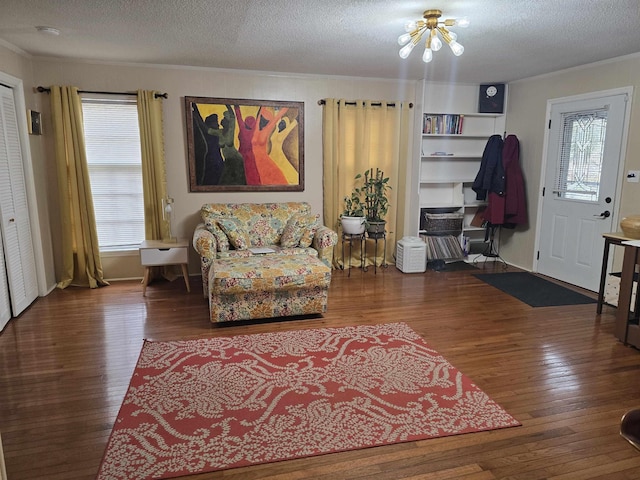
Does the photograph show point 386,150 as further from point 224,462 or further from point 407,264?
point 224,462

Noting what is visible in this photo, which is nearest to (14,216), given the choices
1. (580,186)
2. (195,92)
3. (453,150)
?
(195,92)

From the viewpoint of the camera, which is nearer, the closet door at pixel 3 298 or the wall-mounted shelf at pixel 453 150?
the closet door at pixel 3 298

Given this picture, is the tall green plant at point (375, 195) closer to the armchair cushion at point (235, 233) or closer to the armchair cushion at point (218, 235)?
the armchair cushion at point (235, 233)

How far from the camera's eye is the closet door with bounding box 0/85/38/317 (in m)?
3.66

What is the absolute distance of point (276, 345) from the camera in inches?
125

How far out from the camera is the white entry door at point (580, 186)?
13.9 feet

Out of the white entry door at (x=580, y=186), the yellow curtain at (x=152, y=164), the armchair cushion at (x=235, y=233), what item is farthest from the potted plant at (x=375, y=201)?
the yellow curtain at (x=152, y=164)

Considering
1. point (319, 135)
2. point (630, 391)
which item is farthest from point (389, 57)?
point (630, 391)

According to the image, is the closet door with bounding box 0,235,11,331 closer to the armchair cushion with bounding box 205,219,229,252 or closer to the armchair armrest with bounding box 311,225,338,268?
the armchair cushion with bounding box 205,219,229,252

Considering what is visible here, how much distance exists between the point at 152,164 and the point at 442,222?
11.6 ft

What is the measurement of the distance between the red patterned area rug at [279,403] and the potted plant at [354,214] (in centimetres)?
197

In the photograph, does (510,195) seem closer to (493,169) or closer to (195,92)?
(493,169)

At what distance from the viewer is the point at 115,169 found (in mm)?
4695

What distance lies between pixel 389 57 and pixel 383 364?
290 cm
